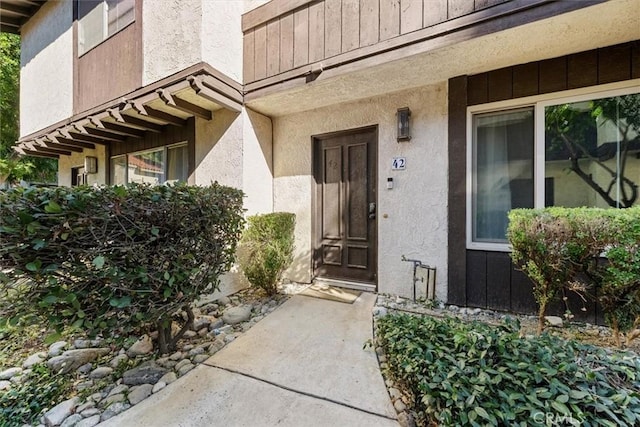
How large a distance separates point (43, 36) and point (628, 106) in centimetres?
1064

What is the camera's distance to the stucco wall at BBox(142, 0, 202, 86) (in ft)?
12.5

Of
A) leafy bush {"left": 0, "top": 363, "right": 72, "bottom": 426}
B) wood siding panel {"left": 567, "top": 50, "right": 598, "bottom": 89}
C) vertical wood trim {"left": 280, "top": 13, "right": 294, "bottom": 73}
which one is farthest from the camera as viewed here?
vertical wood trim {"left": 280, "top": 13, "right": 294, "bottom": 73}

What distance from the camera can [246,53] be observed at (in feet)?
14.0

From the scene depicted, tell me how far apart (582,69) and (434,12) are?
1.77m

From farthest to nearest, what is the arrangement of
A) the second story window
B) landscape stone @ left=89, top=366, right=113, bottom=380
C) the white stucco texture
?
the second story window → the white stucco texture → landscape stone @ left=89, top=366, right=113, bottom=380

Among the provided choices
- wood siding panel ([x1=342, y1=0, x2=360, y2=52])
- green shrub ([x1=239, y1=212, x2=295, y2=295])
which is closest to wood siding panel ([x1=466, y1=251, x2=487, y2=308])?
green shrub ([x1=239, y1=212, x2=295, y2=295])

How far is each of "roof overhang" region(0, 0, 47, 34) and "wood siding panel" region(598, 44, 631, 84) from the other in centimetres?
1047

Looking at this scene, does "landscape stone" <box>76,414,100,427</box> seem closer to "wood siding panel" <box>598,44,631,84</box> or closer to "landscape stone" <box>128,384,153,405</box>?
"landscape stone" <box>128,384,153,405</box>

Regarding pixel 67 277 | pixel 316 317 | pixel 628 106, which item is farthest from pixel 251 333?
pixel 628 106

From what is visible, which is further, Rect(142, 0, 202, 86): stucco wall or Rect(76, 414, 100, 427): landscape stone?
Rect(142, 0, 202, 86): stucco wall

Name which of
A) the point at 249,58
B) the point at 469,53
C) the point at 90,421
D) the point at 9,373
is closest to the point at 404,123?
the point at 469,53

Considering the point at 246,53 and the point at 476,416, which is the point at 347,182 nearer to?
the point at 246,53

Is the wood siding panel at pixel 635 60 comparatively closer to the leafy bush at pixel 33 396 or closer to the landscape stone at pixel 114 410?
the landscape stone at pixel 114 410

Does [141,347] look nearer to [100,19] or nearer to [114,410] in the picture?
[114,410]
